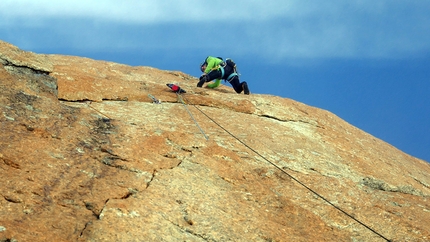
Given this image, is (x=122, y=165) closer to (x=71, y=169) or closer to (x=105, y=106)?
(x=71, y=169)

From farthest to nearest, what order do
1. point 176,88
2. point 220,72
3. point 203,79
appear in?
1. point 220,72
2. point 203,79
3. point 176,88

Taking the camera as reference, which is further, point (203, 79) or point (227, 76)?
point (227, 76)

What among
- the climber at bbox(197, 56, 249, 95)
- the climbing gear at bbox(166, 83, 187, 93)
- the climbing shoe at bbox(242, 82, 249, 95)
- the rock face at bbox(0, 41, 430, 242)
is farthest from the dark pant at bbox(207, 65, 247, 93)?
the climbing gear at bbox(166, 83, 187, 93)

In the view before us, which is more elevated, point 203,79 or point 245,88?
point 245,88

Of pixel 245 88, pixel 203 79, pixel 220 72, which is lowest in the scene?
pixel 203 79

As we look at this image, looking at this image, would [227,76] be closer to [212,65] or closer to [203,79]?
[212,65]

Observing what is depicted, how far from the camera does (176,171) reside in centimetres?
966

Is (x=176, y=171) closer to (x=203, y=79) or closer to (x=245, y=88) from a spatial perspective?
(x=203, y=79)

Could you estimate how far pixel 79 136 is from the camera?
1001 centimetres

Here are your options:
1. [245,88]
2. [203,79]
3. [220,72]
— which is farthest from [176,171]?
[220,72]

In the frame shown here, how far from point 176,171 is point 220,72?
866 cm

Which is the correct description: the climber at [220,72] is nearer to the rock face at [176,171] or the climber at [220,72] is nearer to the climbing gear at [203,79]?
the climbing gear at [203,79]

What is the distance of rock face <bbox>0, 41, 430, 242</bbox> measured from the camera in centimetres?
784

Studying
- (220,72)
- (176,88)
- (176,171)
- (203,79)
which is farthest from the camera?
(220,72)
